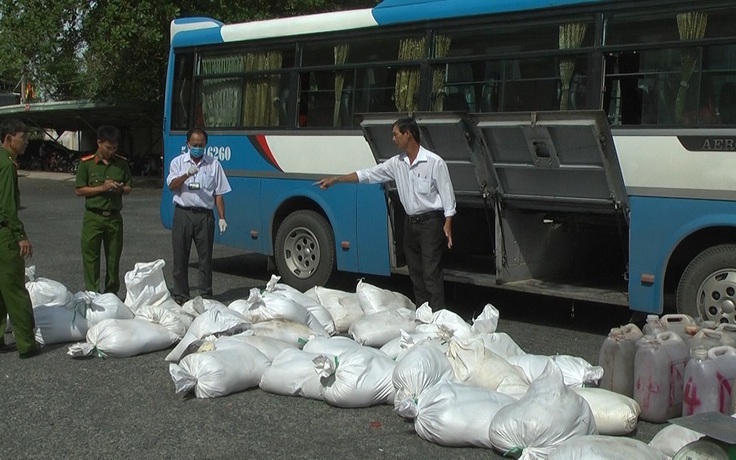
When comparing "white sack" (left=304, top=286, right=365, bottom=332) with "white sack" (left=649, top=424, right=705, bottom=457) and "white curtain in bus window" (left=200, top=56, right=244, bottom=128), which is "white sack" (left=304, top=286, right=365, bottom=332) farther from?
"white sack" (left=649, top=424, right=705, bottom=457)

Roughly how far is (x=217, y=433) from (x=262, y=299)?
7.64 feet

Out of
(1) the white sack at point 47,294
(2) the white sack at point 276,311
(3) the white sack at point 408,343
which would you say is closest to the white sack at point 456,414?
(3) the white sack at point 408,343

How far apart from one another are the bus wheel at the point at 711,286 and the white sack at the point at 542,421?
109 inches

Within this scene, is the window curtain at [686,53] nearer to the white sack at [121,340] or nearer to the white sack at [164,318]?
the white sack at [164,318]

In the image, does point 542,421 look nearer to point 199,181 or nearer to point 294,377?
point 294,377

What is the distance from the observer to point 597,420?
17.8 ft

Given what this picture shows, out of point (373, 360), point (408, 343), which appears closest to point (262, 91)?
point (408, 343)

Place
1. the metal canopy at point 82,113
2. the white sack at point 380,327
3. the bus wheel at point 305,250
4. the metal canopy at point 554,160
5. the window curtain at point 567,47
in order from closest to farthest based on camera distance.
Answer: the white sack at point 380,327 → the metal canopy at point 554,160 → the window curtain at point 567,47 → the bus wheel at point 305,250 → the metal canopy at point 82,113

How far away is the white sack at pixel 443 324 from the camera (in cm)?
662

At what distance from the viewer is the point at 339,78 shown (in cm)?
1018

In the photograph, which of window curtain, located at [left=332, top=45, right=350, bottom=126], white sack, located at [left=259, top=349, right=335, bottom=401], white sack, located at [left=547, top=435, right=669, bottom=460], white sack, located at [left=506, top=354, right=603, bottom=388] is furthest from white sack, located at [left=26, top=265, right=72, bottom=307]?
white sack, located at [left=547, top=435, right=669, bottom=460]

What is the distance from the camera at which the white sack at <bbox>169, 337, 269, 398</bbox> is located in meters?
6.17

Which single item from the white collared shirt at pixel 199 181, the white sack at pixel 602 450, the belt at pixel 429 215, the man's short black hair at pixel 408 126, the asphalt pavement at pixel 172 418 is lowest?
the asphalt pavement at pixel 172 418

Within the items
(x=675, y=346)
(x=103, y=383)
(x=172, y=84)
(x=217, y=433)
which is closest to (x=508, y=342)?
(x=675, y=346)
